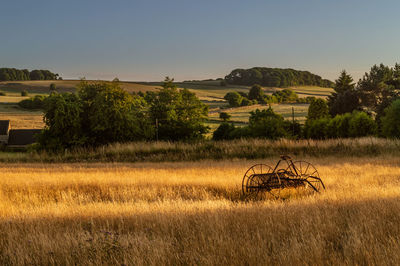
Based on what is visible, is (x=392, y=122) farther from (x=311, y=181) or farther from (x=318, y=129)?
(x=311, y=181)

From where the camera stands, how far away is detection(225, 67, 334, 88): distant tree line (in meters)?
146

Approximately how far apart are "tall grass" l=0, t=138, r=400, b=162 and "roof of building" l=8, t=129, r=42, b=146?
1487 inches

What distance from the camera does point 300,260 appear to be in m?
5.50

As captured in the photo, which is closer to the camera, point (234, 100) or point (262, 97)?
point (234, 100)

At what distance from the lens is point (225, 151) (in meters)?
24.8

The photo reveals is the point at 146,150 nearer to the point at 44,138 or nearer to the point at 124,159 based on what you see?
the point at 124,159

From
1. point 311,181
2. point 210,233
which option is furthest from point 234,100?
point 210,233

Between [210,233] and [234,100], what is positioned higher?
[234,100]

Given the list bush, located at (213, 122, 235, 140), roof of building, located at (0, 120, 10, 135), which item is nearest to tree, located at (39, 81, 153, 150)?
bush, located at (213, 122, 235, 140)

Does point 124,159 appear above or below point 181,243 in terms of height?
below

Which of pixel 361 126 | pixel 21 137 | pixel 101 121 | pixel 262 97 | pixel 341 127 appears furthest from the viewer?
pixel 262 97

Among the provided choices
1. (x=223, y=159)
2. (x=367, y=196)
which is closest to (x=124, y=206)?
(x=367, y=196)

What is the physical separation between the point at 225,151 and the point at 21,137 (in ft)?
160

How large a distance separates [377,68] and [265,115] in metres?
52.0
